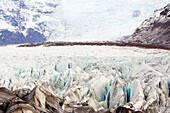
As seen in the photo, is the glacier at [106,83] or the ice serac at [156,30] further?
the ice serac at [156,30]

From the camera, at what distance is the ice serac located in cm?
6968

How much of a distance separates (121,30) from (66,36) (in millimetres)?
30619

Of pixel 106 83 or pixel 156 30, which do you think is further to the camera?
pixel 156 30

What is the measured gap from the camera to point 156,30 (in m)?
78.1

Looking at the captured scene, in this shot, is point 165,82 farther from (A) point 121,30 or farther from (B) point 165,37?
(A) point 121,30

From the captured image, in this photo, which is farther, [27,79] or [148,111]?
[27,79]

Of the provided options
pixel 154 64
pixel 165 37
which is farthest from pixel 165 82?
pixel 165 37

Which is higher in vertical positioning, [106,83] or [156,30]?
[156,30]

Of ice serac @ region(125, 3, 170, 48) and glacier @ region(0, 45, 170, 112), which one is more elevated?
ice serac @ region(125, 3, 170, 48)

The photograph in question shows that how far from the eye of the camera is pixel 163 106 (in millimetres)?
5332

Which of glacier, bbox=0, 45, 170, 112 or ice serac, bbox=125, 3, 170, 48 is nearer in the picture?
glacier, bbox=0, 45, 170, 112

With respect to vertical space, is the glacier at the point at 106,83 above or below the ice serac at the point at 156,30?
below

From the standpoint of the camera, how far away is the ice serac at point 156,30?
6968 cm

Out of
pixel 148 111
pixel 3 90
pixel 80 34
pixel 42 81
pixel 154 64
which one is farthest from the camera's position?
pixel 80 34
